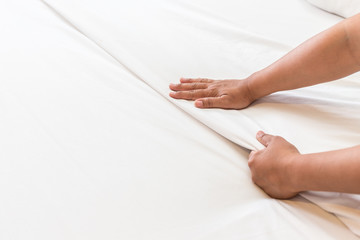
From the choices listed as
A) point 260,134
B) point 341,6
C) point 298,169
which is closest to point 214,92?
point 260,134

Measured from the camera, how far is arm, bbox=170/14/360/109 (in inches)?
31.3

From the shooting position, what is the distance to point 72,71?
938 millimetres

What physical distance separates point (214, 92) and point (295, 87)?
0.17 meters

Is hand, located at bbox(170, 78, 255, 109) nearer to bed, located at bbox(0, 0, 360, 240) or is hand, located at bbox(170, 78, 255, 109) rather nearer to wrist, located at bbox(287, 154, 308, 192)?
bed, located at bbox(0, 0, 360, 240)

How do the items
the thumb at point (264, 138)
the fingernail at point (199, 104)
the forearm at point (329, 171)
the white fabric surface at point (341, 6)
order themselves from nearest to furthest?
the forearm at point (329, 171) → the thumb at point (264, 138) → the fingernail at point (199, 104) → the white fabric surface at point (341, 6)

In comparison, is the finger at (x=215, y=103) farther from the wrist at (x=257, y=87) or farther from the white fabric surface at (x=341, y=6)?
the white fabric surface at (x=341, y=6)

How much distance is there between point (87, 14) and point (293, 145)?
646mm

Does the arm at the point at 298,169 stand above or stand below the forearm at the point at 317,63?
below

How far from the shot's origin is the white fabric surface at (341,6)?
109 cm

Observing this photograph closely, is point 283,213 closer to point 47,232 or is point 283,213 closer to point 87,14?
point 47,232

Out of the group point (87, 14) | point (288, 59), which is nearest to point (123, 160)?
point (288, 59)

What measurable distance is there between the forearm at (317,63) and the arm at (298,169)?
14 cm

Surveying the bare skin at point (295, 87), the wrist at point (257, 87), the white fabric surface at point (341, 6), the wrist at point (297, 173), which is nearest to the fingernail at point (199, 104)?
the bare skin at point (295, 87)

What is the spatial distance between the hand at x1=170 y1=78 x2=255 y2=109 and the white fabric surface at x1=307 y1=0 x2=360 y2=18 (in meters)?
0.40
